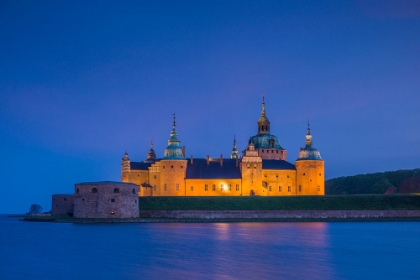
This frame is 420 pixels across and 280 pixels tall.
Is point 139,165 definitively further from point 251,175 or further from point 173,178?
point 251,175

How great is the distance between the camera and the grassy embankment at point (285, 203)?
52656 mm

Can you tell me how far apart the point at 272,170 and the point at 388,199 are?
11.7 metres

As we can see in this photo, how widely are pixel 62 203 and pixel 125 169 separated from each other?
8154 mm

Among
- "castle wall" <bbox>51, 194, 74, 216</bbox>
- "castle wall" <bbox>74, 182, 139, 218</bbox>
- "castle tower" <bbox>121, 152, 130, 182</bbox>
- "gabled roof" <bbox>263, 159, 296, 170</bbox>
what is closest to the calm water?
"castle wall" <bbox>74, 182, 139, 218</bbox>

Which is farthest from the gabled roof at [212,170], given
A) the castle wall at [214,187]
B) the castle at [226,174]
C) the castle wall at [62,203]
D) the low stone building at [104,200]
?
the low stone building at [104,200]

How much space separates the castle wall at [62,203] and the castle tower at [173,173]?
8.77 meters

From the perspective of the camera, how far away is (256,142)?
69438 millimetres

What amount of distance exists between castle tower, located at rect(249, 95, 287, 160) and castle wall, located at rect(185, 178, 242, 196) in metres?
8.94

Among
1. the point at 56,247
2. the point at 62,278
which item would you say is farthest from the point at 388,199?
the point at 62,278

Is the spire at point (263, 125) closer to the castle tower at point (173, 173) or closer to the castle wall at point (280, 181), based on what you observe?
the castle wall at point (280, 181)

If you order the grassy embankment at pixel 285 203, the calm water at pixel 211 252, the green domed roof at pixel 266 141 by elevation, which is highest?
the green domed roof at pixel 266 141

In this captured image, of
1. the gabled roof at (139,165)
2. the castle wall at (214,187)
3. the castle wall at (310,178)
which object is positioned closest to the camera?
the castle wall at (214,187)

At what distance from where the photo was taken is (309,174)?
200 ft

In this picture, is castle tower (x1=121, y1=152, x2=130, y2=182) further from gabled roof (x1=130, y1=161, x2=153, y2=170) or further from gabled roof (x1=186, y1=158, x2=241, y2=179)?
gabled roof (x1=186, y1=158, x2=241, y2=179)
